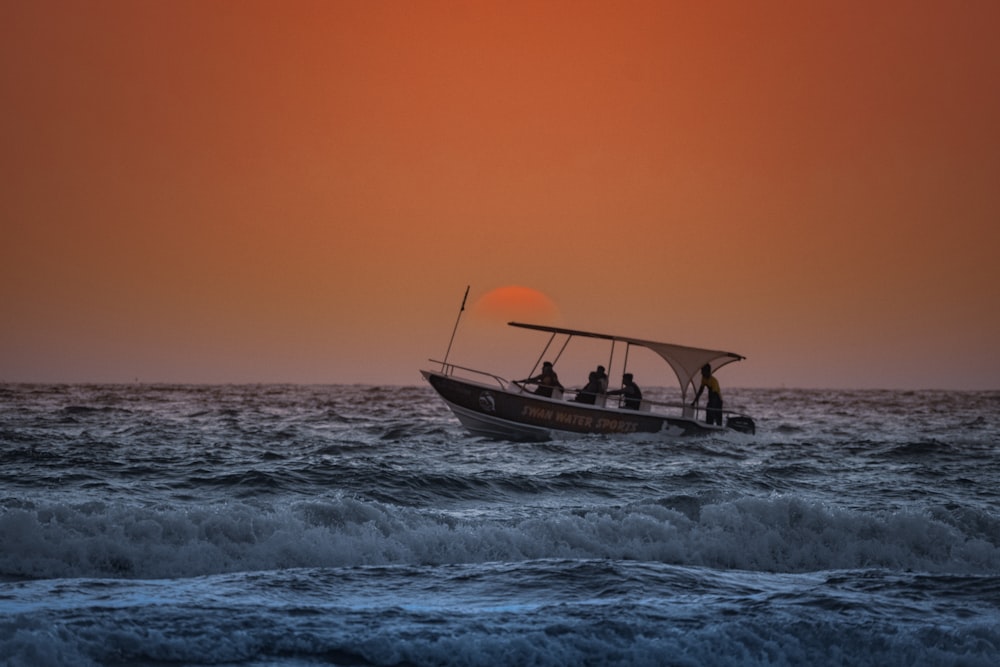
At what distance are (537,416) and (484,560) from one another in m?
16.5

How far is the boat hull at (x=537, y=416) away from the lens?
93.8 feet

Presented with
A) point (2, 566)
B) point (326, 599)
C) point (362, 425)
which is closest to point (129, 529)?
point (2, 566)

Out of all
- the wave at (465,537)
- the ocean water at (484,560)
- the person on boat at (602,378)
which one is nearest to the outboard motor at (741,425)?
the person on boat at (602,378)

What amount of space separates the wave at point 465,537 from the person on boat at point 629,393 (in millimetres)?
14559

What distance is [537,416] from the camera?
2864cm

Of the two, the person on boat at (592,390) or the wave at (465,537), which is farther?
the person on boat at (592,390)

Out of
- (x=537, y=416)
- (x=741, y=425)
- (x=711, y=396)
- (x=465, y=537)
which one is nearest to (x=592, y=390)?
(x=537, y=416)

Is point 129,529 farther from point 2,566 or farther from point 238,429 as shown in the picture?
point 238,429

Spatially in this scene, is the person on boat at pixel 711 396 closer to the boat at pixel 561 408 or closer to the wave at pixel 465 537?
the boat at pixel 561 408

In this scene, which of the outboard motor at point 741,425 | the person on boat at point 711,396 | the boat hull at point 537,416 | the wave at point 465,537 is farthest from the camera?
the outboard motor at point 741,425

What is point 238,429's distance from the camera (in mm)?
31469

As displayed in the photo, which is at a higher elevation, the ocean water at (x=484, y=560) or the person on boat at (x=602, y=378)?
the person on boat at (x=602, y=378)

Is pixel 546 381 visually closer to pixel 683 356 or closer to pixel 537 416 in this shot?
pixel 537 416

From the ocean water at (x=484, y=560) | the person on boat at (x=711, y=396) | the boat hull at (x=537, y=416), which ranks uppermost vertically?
the person on boat at (x=711, y=396)
